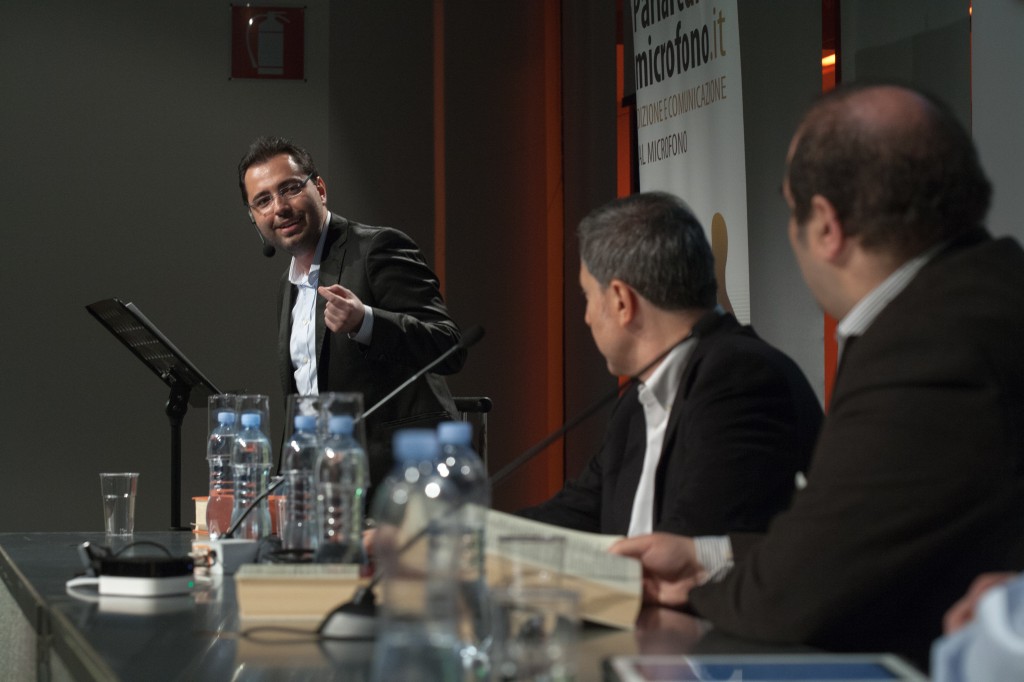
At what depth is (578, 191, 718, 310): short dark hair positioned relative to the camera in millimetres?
1913

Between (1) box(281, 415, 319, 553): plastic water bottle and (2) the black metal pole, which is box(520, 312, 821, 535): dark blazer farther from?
(2) the black metal pole

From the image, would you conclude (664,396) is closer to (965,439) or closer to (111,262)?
(965,439)

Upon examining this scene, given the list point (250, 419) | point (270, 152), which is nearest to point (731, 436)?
point (250, 419)

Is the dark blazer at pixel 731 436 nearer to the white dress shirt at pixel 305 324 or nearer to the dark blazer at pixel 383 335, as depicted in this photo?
the dark blazer at pixel 383 335

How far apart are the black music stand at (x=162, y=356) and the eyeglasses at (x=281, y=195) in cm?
53

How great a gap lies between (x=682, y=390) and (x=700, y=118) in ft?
7.51

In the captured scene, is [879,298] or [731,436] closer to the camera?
[879,298]

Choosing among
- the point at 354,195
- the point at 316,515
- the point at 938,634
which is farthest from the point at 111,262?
the point at 938,634

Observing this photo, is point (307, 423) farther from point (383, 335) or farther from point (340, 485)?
point (383, 335)

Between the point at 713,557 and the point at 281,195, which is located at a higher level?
the point at 281,195

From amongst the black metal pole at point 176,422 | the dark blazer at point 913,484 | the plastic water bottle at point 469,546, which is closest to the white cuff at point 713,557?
the dark blazer at point 913,484

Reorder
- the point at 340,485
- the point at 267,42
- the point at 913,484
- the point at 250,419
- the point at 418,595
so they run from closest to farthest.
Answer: the point at 418,595
the point at 913,484
the point at 340,485
the point at 250,419
the point at 267,42

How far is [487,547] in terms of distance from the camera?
4.28 ft

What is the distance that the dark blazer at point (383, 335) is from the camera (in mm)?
3387
